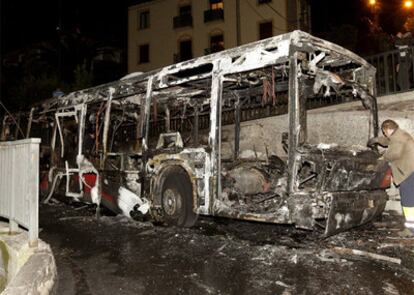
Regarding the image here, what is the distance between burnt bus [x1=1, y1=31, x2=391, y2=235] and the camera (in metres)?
5.12

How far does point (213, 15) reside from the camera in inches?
1293

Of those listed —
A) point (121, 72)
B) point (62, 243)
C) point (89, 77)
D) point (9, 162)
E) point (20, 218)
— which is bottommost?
point (62, 243)

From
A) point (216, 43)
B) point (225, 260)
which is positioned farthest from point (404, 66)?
point (216, 43)

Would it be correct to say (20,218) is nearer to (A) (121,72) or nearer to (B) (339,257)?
(B) (339,257)

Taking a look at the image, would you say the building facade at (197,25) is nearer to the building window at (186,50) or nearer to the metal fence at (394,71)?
the building window at (186,50)

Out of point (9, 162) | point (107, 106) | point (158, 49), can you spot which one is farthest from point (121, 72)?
point (9, 162)

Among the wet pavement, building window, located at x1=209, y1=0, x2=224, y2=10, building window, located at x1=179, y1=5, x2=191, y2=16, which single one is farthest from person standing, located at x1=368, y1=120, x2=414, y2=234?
building window, located at x1=179, y1=5, x2=191, y2=16

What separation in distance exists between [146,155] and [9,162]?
2489mm

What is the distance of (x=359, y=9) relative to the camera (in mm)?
29594

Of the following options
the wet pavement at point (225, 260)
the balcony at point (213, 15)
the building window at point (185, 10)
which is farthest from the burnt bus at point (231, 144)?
the building window at point (185, 10)

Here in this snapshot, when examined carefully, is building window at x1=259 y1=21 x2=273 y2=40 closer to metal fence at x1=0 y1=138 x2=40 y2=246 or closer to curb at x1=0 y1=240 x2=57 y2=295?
metal fence at x1=0 y1=138 x2=40 y2=246

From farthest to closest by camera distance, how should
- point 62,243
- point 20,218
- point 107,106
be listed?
point 107,106 < point 62,243 < point 20,218

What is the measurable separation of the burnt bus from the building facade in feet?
69.2

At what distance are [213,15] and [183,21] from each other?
2909mm
